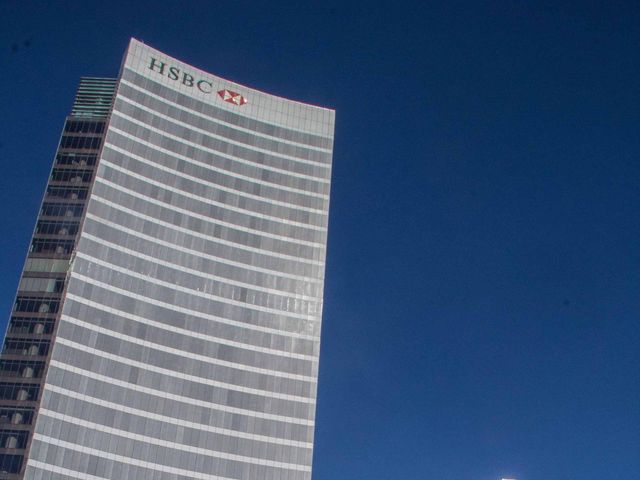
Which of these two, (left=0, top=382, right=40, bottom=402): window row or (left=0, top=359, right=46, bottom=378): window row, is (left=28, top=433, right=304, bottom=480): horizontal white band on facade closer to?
(left=0, top=382, right=40, bottom=402): window row

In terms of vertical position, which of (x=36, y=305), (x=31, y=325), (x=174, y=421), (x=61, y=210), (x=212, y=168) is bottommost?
(x=174, y=421)

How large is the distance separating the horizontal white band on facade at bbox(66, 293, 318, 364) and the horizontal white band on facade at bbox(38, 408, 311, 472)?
18586 mm

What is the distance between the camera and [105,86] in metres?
156

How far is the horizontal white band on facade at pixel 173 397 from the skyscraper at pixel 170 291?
0.77 feet

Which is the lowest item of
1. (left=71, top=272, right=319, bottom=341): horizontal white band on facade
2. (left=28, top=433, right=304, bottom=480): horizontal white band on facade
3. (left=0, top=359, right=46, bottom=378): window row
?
(left=28, top=433, right=304, bottom=480): horizontal white band on facade

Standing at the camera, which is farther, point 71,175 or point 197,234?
point 197,234

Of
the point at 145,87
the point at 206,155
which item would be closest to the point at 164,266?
the point at 206,155

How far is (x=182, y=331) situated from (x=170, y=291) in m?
7.45

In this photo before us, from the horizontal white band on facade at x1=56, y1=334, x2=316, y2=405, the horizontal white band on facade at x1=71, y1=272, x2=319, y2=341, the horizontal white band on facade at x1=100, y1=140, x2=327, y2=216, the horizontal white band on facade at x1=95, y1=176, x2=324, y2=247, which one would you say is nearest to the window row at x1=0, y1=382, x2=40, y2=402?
the horizontal white band on facade at x1=56, y1=334, x2=316, y2=405

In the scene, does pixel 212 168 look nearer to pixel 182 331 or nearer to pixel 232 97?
pixel 232 97

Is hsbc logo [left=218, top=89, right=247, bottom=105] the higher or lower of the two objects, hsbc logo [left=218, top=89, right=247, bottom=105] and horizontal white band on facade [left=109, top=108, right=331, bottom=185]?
the higher

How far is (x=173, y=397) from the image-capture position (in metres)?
135

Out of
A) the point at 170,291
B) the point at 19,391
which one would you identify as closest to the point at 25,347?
the point at 19,391

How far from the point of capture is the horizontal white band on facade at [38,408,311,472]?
124 metres
